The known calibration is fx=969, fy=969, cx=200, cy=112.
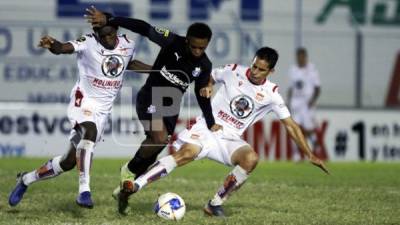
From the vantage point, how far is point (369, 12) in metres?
24.9

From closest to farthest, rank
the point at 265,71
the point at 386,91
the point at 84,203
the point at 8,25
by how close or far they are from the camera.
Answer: the point at 84,203
the point at 265,71
the point at 8,25
the point at 386,91

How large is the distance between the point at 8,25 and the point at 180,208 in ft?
42.2

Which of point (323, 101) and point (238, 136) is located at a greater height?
point (238, 136)

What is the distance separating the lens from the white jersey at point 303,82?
22203 millimetres

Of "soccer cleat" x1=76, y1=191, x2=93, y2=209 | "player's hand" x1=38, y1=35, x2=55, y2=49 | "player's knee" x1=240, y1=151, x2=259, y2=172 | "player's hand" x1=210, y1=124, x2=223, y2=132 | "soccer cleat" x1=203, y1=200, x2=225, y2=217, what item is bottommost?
"soccer cleat" x1=203, y1=200, x2=225, y2=217

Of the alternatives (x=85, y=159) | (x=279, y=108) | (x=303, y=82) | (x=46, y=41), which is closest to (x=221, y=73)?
(x=279, y=108)

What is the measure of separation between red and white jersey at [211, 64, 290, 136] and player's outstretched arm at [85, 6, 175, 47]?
86cm

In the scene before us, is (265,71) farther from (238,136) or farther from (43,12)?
(43,12)

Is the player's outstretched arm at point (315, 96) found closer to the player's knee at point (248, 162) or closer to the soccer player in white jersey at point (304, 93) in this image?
the soccer player in white jersey at point (304, 93)

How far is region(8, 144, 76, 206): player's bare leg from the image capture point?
11180mm

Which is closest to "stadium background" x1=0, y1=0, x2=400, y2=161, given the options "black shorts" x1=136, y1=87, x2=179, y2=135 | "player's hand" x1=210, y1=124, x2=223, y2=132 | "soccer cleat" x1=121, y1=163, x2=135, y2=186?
"black shorts" x1=136, y1=87, x2=179, y2=135

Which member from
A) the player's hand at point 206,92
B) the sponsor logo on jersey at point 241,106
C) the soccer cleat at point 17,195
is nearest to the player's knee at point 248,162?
the sponsor logo on jersey at point 241,106

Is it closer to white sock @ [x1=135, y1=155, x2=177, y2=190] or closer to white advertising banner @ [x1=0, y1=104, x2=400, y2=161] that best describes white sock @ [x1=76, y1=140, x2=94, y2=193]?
white sock @ [x1=135, y1=155, x2=177, y2=190]

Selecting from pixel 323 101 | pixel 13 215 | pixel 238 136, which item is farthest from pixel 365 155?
pixel 13 215
